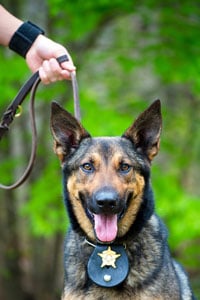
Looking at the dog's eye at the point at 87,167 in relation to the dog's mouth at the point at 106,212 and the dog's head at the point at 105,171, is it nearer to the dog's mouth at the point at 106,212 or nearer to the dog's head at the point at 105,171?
the dog's head at the point at 105,171

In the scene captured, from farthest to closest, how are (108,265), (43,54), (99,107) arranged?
(99,107)
(43,54)
(108,265)

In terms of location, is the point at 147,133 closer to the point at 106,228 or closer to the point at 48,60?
the point at 106,228

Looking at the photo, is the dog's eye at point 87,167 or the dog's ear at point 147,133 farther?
the dog's ear at point 147,133

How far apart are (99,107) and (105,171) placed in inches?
202

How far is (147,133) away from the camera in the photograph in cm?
464

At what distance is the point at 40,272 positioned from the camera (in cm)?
1202

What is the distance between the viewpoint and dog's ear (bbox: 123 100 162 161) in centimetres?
459

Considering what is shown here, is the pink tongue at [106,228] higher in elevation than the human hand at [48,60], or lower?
lower

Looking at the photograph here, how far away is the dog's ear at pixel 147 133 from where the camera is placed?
459 cm

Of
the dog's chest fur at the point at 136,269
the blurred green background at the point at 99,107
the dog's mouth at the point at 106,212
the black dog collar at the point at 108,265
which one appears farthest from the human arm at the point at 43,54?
the blurred green background at the point at 99,107

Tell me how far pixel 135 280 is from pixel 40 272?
782cm

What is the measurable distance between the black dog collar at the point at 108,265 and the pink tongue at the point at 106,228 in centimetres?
19

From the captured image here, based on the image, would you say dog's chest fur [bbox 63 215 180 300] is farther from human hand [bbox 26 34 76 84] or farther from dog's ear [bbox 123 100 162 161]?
human hand [bbox 26 34 76 84]

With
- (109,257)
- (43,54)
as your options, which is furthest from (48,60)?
(109,257)
